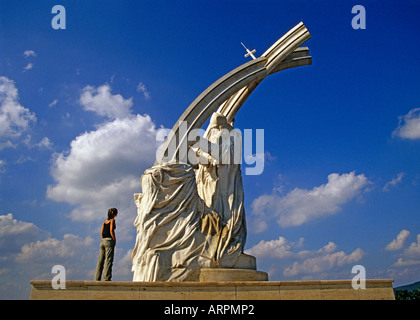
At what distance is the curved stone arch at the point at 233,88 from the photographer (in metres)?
9.29

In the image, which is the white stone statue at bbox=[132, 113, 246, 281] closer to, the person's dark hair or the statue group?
the statue group

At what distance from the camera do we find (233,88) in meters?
10.3

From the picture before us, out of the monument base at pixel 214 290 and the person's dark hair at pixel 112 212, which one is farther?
the person's dark hair at pixel 112 212

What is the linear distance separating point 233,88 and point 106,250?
18.9 ft

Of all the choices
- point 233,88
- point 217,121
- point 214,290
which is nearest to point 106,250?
point 214,290

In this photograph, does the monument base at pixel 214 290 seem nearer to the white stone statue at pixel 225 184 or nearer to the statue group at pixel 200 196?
the statue group at pixel 200 196

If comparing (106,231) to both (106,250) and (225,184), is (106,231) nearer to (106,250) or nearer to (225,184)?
(106,250)

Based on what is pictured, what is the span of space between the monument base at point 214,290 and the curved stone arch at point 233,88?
345 cm

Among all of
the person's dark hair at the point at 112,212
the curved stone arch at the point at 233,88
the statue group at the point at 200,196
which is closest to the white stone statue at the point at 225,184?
the statue group at the point at 200,196

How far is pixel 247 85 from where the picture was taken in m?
10.9

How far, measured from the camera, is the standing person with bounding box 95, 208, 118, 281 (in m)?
6.80

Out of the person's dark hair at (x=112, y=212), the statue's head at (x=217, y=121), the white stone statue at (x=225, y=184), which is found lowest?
the person's dark hair at (x=112, y=212)
